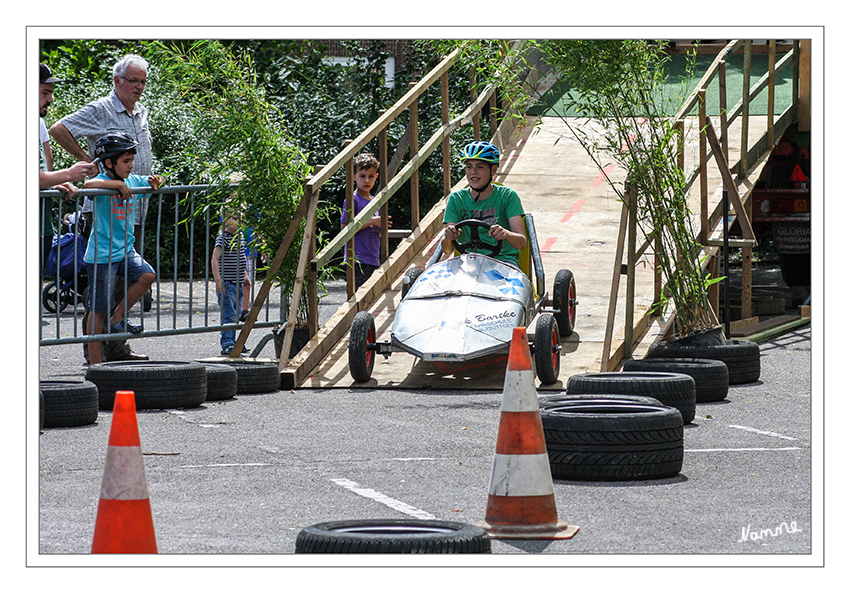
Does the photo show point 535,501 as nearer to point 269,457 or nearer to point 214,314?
point 269,457

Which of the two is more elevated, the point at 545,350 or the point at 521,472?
the point at 545,350

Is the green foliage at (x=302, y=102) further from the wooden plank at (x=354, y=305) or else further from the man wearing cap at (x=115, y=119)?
the man wearing cap at (x=115, y=119)

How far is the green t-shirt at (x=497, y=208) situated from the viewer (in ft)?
32.8

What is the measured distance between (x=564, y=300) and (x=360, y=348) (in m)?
1.83

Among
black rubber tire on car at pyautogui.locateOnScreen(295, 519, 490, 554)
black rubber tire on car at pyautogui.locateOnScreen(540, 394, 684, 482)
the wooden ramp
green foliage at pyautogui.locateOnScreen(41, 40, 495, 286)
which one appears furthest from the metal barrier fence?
black rubber tire on car at pyautogui.locateOnScreen(295, 519, 490, 554)

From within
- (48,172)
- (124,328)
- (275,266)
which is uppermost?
(48,172)

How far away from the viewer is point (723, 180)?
11062mm

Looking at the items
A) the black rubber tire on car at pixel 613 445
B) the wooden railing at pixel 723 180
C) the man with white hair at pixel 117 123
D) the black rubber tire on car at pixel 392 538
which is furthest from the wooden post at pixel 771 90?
the black rubber tire on car at pixel 392 538

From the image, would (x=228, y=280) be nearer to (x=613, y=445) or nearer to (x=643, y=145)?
(x=643, y=145)

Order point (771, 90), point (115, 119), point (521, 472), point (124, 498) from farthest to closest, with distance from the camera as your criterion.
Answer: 1. point (771, 90)
2. point (115, 119)
3. point (521, 472)
4. point (124, 498)

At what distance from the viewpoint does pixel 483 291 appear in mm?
9500

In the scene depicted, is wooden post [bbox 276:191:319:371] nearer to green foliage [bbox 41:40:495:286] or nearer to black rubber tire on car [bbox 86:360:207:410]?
black rubber tire on car [bbox 86:360:207:410]

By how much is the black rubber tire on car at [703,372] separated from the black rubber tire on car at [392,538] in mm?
4646

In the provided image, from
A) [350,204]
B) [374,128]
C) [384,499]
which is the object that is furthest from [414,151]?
[384,499]
